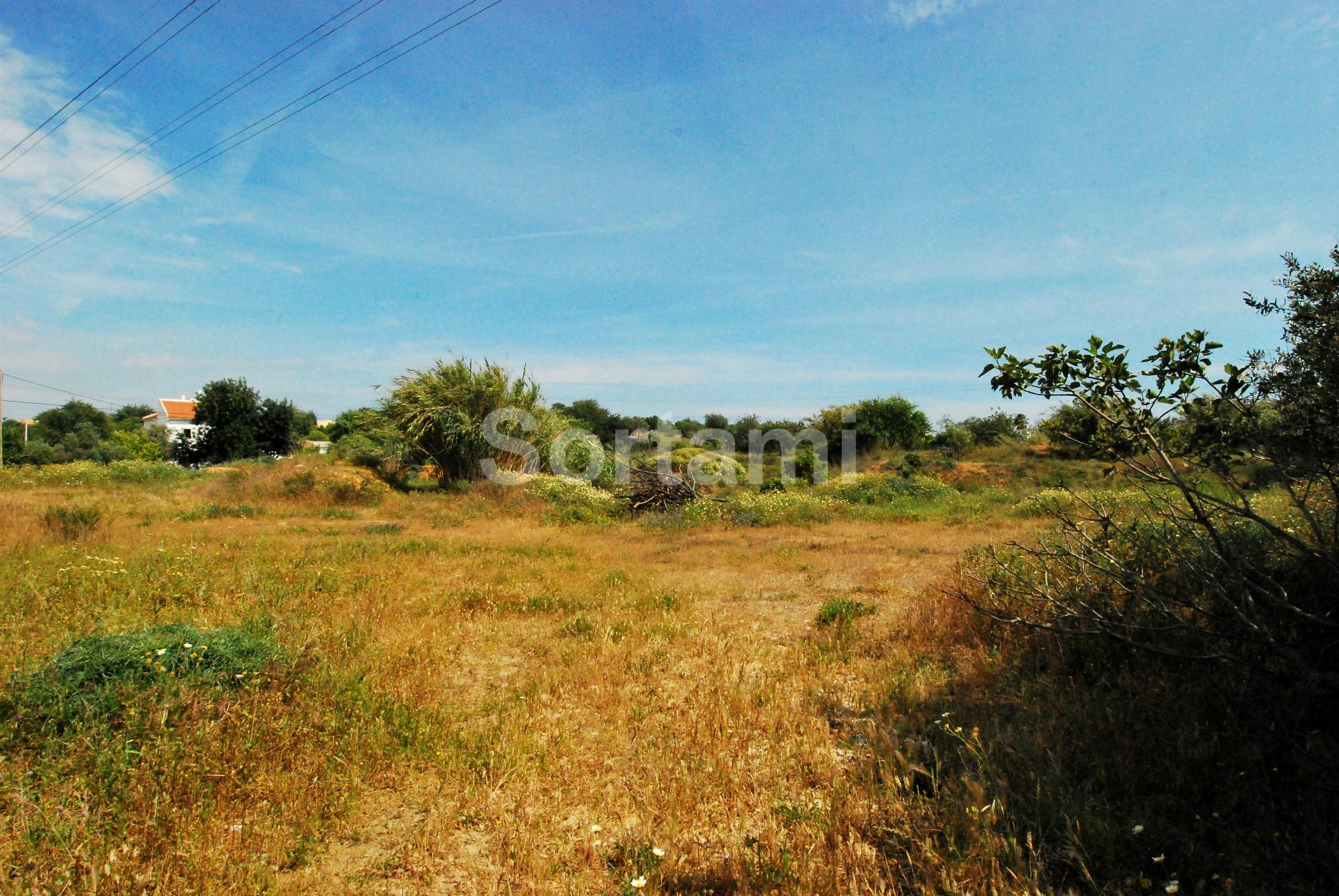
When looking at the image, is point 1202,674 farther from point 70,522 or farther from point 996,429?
point 996,429

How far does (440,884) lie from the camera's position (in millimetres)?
2629

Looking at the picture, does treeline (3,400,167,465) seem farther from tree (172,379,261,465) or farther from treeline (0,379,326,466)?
tree (172,379,261,465)

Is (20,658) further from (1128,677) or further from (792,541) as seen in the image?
(792,541)

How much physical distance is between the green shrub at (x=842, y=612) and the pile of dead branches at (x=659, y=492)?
996 centimetres

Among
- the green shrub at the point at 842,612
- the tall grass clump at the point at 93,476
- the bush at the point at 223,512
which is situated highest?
the tall grass clump at the point at 93,476

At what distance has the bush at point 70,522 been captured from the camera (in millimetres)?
9906

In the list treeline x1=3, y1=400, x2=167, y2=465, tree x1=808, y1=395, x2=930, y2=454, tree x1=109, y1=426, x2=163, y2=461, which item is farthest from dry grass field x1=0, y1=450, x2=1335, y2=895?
tree x1=109, y1=426, x2=163, y2=461

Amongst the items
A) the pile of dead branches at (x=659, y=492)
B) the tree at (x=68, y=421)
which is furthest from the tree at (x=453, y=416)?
the tree at (x=68, y=421)

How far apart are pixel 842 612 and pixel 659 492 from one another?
10.6 metres

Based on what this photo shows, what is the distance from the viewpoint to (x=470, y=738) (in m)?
3.71

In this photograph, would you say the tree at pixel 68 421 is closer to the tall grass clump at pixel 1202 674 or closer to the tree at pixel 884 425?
the tree at pixel 884 425

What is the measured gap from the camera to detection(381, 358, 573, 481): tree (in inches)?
816

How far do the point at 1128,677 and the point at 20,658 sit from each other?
7.11 metres

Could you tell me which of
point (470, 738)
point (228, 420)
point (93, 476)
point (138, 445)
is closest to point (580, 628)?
point (470, 738)
